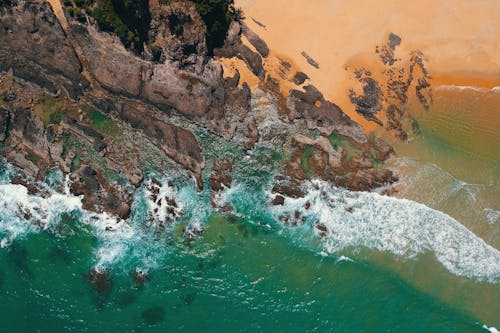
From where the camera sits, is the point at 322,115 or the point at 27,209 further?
the point at 322,115

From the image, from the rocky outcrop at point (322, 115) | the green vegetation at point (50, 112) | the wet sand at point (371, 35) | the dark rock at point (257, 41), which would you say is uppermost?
the wet sand at point (371, 35)

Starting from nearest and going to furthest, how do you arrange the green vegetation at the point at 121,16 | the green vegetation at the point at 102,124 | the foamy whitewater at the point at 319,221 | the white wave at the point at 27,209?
the green vegetation at the point at 121,16, the white wave at the point at 27,209, the foamy whitewater at the point at 319,221, the green vegetation at the point at 102,124

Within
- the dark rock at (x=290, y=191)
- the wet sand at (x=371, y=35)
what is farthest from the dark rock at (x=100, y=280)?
the wet sand at (x=371, y=35)

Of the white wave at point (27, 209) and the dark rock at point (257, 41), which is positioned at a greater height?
the dark rock at point (257, 41)

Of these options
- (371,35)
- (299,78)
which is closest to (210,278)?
(299,78)

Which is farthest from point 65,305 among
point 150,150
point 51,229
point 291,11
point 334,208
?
point 291,11

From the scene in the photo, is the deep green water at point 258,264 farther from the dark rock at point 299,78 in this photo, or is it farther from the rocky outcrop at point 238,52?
the rocky outcrop at point 238,52

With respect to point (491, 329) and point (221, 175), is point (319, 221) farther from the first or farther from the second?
point (491, 329)
